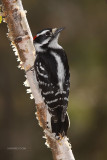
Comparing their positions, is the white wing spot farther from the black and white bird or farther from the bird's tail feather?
the bird's tail feather

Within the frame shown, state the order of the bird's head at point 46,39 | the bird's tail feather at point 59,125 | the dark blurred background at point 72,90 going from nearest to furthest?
the bird's tail feather at point 59,125 < the bird's head at point 46,39 < the dark blurred background at point 72,90

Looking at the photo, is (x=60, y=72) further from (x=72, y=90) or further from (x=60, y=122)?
(x=72, y=90)

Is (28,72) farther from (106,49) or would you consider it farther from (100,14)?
(100,14)

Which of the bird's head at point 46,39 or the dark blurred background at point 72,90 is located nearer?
the bird's head at point 46,39

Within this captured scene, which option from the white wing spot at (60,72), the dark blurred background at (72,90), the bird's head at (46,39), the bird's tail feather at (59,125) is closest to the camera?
the bird's tail feather at (59,125)

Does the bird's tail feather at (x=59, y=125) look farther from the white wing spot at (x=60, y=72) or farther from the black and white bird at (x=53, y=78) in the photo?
the white wing spot at (x=60, y=72)

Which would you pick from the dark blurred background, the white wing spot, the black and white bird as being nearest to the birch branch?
the black and white bird

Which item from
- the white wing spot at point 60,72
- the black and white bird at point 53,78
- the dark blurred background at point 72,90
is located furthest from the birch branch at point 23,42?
the dark blurred background at point 72,90
